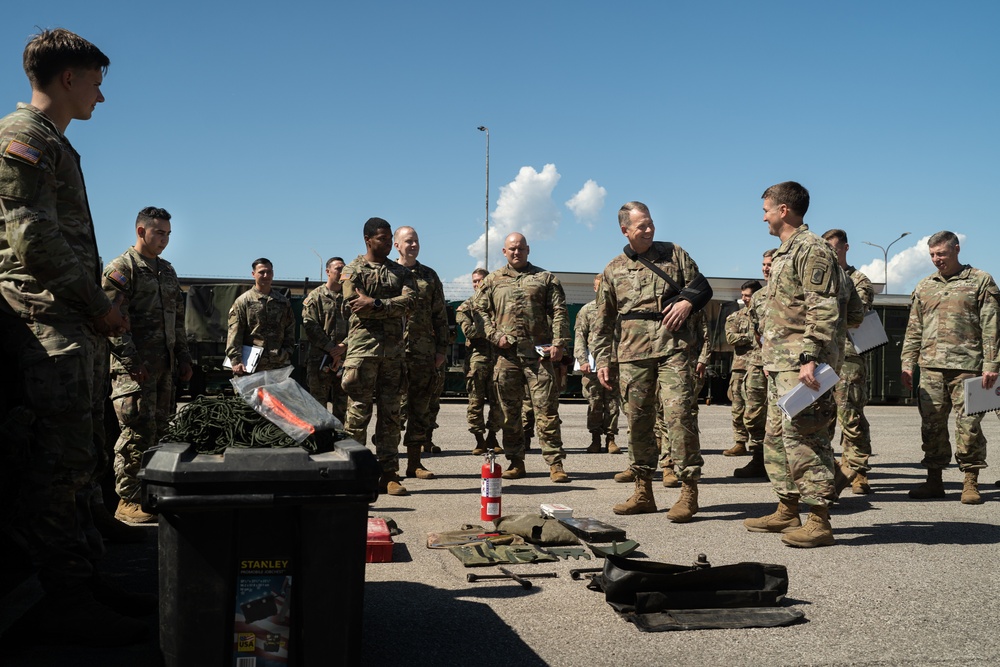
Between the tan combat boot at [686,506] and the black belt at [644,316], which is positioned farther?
the black belt at [644,316]

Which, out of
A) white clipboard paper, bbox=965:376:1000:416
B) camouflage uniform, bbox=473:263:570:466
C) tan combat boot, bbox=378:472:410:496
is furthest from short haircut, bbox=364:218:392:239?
white clipboard paper, bbox=965:376:1000:416

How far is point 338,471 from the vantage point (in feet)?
9.73

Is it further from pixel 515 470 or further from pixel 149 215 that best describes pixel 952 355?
pixel 149 215

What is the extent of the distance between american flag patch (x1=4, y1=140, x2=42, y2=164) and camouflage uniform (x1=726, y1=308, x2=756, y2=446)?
8.95 metres

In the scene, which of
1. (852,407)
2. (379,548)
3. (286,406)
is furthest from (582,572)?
(852,407)

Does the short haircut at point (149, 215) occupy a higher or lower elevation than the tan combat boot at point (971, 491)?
higher

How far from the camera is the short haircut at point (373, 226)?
7871mm

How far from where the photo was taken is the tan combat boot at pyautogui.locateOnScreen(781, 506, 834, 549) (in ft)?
18.9

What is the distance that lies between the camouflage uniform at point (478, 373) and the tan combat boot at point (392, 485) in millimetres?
2630

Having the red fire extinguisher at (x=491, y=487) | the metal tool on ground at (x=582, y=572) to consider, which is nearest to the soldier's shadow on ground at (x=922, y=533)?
the metal tool on ground at (x=582, y=572)

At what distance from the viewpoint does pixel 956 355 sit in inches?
310

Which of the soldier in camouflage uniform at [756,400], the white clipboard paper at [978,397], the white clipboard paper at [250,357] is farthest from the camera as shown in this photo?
the white clipboard paper at [250,357]

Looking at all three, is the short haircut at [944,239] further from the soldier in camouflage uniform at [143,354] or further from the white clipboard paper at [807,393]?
the soldier in camouflage uniform at [143,354]

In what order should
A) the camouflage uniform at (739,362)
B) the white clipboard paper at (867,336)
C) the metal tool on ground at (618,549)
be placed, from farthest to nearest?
the camouflage uniform at (739,362)
the white clipboard paper at (867,336)
the metal tool on ground at (618,549)
